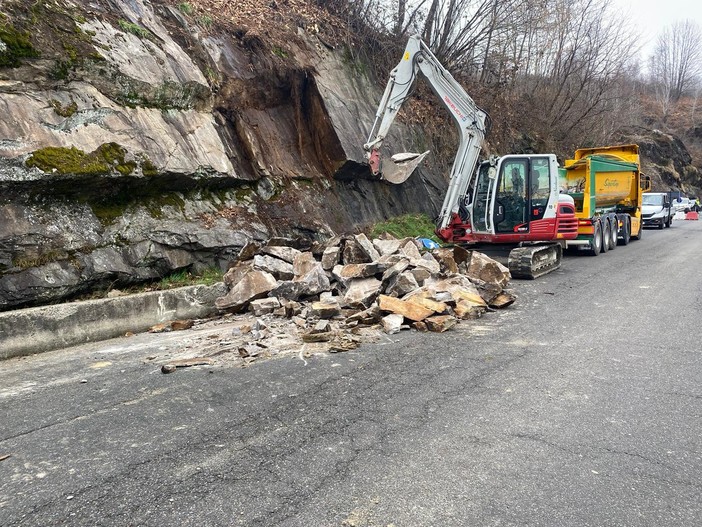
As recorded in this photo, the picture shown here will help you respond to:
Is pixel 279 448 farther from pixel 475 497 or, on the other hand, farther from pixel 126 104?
pixel 126 104

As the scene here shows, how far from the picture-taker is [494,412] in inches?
163

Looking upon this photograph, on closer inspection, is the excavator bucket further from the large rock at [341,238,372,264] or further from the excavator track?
the large rock at [341,238,372,264]

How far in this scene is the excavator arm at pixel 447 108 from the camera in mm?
10836

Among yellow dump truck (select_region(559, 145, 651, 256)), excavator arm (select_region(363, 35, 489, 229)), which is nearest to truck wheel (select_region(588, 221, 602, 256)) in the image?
yellow dump truck (select_region(559, 145, 651, 256))

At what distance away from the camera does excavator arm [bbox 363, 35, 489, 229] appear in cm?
1084

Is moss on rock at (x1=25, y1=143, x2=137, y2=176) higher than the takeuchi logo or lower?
lower

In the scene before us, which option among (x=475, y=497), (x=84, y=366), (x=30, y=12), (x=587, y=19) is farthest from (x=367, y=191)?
(x=587, y=19)

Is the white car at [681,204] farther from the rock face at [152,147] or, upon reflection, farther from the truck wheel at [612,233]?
the rock face at [152,147]

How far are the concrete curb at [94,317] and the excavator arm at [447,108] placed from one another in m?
4.85

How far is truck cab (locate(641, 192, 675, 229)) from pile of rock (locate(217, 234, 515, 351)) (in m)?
20.5

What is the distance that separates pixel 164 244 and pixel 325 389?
509cm

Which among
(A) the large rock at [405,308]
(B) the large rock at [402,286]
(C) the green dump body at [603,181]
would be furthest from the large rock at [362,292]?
(C) the green dump body at [603,181]

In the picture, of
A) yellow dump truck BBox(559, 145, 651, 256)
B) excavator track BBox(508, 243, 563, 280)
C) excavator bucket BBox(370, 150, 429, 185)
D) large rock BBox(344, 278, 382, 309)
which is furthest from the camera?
yellow dump truck BBox(559, 145, 651, 256)

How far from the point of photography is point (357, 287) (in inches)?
321
